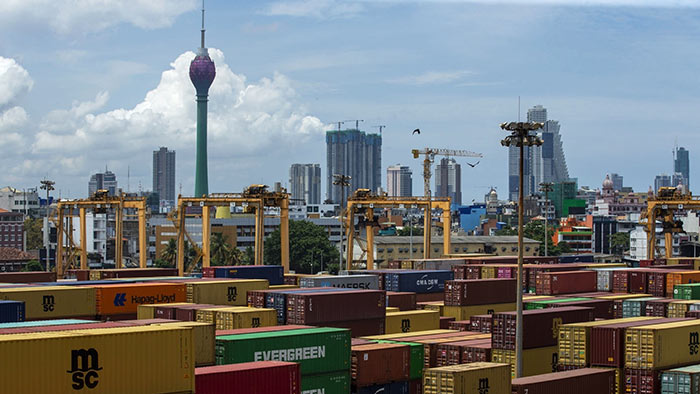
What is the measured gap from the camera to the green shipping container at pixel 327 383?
33188 mm

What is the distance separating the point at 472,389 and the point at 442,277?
33391mm

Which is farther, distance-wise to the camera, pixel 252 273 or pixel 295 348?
pixel 252 273

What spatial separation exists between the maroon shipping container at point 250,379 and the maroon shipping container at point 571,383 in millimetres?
8340

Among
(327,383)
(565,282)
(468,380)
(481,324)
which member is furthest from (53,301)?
(565,282)

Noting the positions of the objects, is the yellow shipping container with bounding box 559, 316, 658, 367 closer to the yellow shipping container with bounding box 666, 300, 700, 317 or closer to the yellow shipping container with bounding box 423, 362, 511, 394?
the yellow shipping container with bounding box 423, 362, 511, 394

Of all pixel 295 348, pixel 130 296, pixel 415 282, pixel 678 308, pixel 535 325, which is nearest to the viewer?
pixel 295 348

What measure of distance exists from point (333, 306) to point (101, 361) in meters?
19.8

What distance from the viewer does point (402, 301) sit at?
55.3 meters

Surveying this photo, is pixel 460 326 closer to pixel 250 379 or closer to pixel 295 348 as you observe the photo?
pixel 295 348

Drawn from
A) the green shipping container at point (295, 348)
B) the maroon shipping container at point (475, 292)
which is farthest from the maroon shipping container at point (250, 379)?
the maroon shipping container at point (475, 292)

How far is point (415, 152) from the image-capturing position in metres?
189

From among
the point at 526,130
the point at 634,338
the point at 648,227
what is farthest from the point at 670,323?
the point at 648,227

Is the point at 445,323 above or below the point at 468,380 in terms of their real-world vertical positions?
below

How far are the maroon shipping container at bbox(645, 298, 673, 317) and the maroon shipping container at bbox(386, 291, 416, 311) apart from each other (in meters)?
12.8
